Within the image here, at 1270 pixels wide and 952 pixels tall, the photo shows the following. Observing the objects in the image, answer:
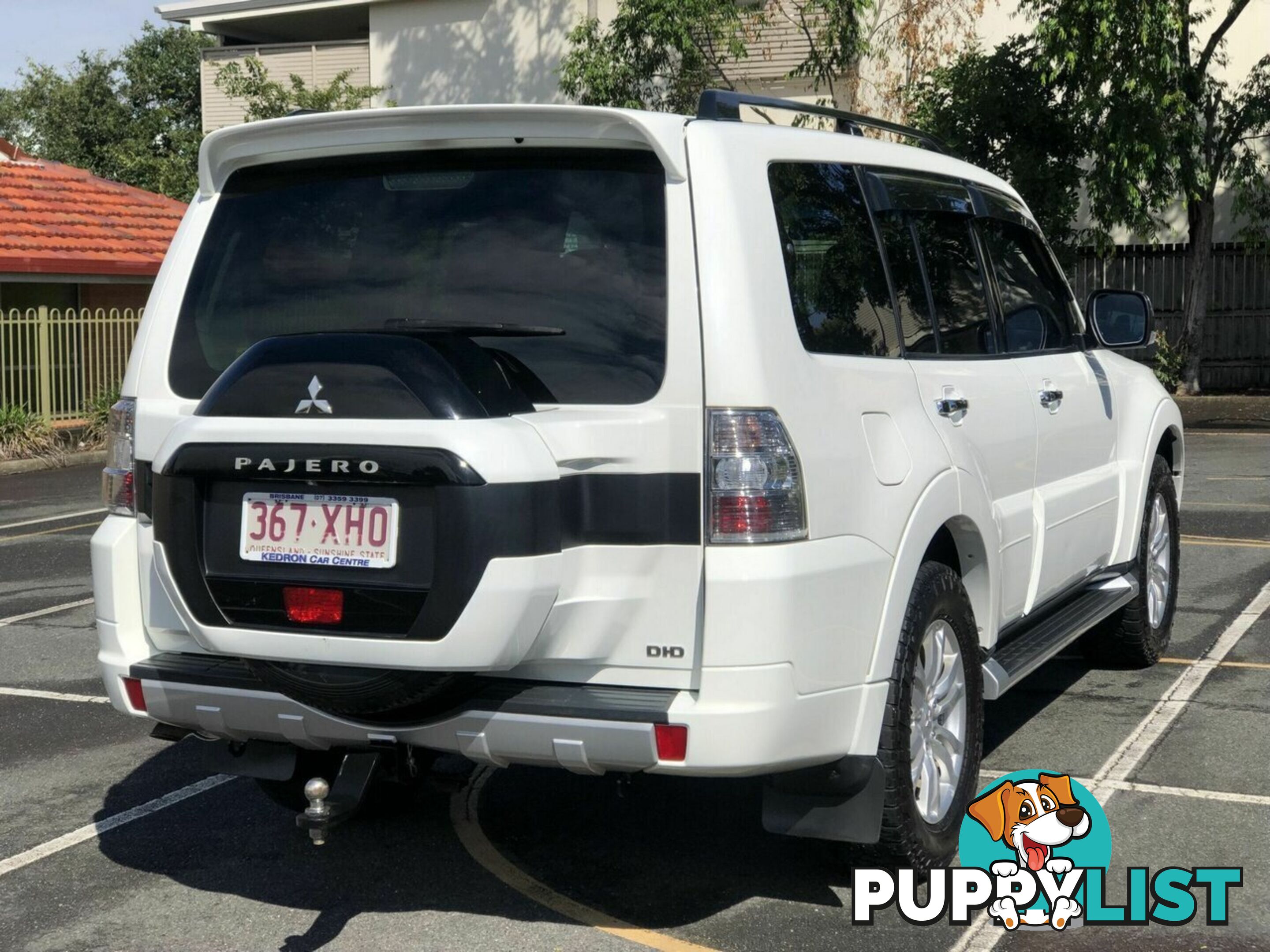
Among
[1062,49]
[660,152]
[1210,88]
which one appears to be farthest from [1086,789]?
[1210,88]

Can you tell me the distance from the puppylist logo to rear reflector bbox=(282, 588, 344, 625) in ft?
5.31

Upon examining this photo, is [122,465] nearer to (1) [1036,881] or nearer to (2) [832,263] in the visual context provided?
(2) [832,263]

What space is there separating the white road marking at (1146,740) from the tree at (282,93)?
2404cm

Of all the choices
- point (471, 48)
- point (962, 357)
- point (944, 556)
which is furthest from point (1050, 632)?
point (471, 48)

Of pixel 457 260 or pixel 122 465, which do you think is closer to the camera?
pixel 457 260

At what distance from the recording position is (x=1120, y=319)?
6.36m

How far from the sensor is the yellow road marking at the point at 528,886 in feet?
13.6

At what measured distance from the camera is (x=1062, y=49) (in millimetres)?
19797

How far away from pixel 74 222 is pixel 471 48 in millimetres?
11771

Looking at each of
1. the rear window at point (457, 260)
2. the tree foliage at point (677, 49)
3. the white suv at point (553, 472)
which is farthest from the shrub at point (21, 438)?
the rear window at point (457, 260)

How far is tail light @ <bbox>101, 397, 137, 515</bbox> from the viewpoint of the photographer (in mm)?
4410

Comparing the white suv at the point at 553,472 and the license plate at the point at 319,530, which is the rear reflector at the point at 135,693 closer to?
the white suv at the point at 553,472

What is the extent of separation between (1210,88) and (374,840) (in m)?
21.3

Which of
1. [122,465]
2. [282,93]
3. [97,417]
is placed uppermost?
[282,93]
